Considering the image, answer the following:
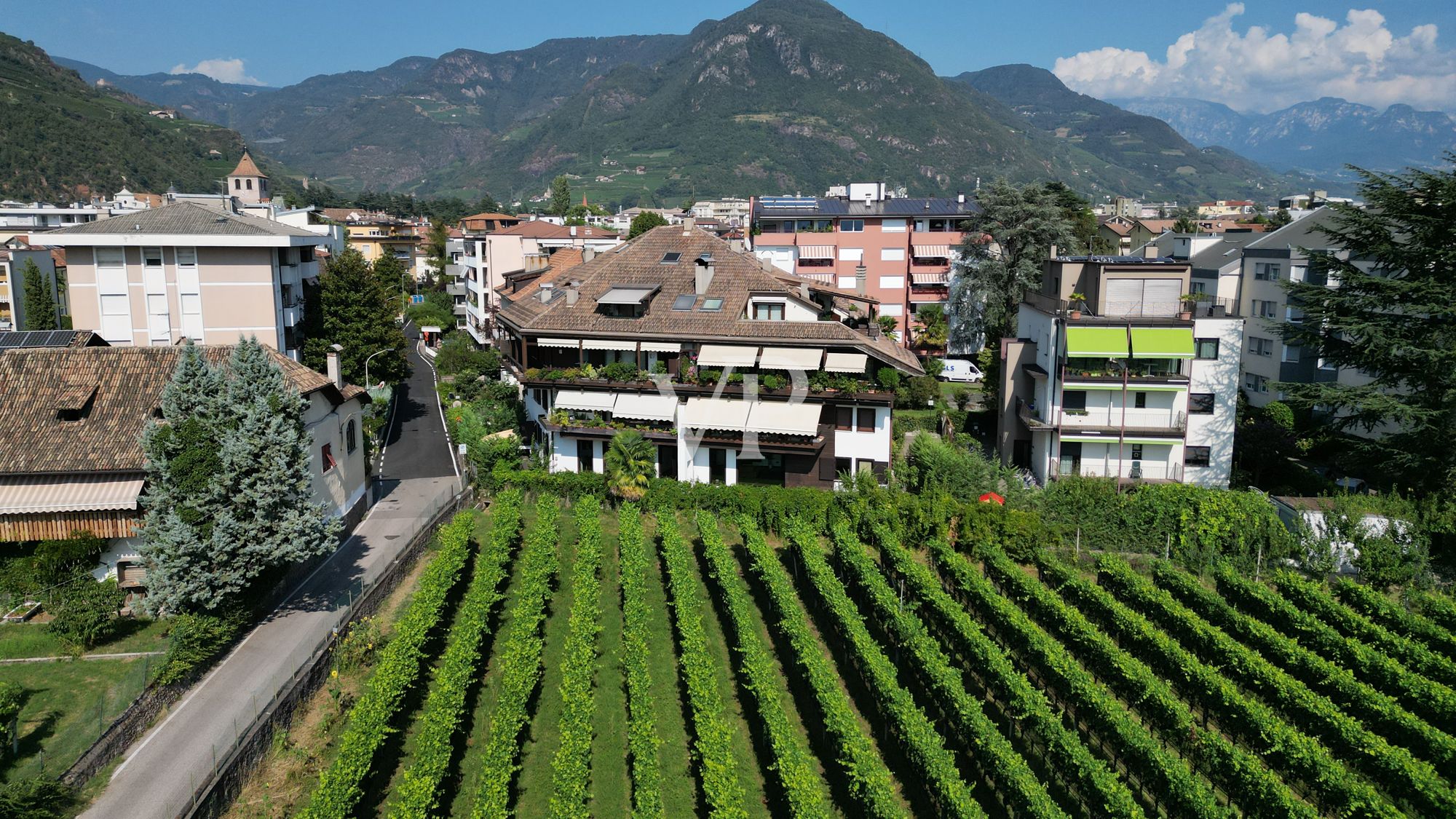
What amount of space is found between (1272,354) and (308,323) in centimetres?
5352

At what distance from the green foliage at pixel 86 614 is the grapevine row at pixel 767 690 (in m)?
16.6

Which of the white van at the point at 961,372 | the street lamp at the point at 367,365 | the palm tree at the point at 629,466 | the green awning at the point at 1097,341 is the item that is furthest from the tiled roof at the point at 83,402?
the white van at the point at 961,372

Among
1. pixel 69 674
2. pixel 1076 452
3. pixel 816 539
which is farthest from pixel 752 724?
pixel 1076 452

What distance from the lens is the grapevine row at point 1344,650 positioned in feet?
70.2

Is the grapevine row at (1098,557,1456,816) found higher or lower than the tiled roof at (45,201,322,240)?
lower

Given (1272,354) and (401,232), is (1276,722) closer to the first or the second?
(1272,354)

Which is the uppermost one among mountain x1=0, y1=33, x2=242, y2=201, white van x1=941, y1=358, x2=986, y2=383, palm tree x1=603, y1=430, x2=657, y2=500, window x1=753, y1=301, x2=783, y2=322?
mountain x1=0, y1=33, x2=242, y2=201

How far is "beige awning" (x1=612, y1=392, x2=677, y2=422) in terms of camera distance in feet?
125

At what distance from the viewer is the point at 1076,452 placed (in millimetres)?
39938

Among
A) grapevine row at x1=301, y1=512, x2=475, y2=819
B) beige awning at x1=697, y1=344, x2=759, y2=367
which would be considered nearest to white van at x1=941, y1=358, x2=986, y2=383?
beige awning at x1=697, y1=344, x2=759, y2=367

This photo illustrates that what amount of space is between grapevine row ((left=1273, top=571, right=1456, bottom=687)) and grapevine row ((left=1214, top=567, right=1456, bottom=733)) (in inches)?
25.0

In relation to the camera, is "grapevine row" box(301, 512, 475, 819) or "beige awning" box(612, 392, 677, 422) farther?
"beige awning" box(612, 392, 677, 422)

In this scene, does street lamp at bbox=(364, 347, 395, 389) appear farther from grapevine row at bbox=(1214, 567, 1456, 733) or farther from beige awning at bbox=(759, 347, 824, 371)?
grapevine row at bbox=(1214, 567, 1456, 733)

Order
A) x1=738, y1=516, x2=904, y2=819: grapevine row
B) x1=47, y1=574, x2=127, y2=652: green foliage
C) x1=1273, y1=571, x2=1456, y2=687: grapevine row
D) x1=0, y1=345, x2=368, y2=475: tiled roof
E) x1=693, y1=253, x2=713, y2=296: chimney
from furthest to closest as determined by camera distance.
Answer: x1=693, y1=253, x2=713, y2=296: chimney, x1=0, y1=345, x2=368, y2=475: tiled roof, x1=47, y1=574, x2=127, y2=652: green foliage, x1=1273, y1=571, x2=1456, y2=687: grapevine row, x1=738, y1=516, x2=904, y2=819: grapevine row
